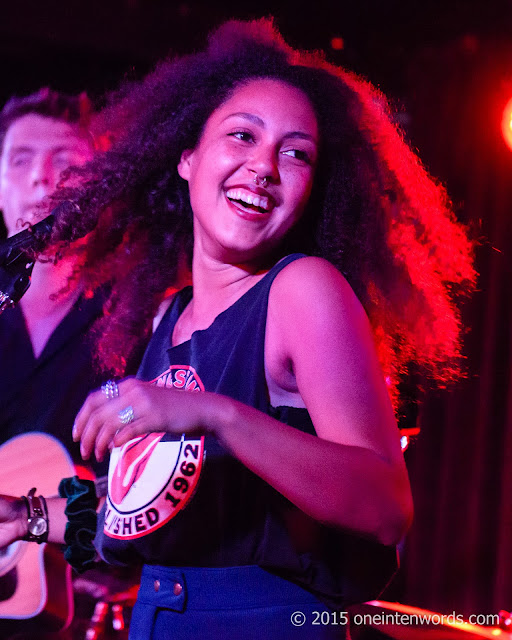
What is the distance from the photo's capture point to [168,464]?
1259mm

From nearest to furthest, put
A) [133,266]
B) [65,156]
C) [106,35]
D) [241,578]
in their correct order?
[241,578] < [133,266] < [65,156] < [106,35]

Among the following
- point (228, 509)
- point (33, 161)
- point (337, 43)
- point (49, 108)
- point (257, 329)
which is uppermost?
point (337, 43)

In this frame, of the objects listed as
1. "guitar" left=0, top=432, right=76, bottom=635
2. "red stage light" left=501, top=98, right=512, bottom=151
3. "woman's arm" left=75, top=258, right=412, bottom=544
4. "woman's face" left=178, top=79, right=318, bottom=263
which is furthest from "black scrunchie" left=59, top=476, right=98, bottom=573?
"red stage light" left=501, top=98, right=512, bottom=151

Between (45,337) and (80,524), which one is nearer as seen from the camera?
(80,524)

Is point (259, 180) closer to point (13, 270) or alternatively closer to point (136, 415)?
point (13, 270)

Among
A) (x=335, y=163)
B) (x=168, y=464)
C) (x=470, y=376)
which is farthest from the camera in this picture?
(x=470, y=376)

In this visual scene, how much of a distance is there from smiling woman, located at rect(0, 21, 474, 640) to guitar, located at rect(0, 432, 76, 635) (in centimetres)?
43

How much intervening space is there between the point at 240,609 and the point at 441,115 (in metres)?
2.56

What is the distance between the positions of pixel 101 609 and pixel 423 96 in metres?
2.50

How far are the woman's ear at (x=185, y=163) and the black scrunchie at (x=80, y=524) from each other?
0.80 m

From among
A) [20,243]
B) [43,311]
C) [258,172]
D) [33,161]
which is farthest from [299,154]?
[33,161]

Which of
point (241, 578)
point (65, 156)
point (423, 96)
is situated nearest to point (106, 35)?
point (65, 156)

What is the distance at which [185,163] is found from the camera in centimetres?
166

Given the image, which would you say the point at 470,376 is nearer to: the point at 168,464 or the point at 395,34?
the point at 395,34
